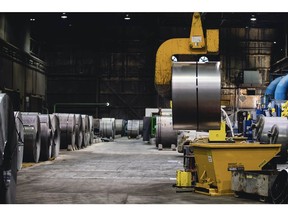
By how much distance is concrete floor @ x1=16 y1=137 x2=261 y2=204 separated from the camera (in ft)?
23.1

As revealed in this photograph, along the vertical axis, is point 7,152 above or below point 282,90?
below

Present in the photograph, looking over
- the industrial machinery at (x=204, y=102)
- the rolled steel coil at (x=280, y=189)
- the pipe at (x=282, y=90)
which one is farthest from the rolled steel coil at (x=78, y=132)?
the rolled steel coil at (x=280, y=189)

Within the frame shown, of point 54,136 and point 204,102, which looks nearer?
point 204,102

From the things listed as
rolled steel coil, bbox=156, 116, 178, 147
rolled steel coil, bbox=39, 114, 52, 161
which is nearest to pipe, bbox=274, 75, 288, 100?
rolled steel coil, bbox=156, 116, 178, 147

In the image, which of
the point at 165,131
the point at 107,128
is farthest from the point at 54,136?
the point at 107,128

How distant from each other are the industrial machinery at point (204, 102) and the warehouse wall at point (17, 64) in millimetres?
14846

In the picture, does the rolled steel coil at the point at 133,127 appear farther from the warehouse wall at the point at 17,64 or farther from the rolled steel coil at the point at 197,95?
the rolled steel coil at the point at 197,95

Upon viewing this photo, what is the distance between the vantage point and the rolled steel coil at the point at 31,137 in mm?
11891

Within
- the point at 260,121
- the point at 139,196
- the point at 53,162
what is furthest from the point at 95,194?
the point at 260,121

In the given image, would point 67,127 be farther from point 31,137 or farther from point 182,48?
point 182,48

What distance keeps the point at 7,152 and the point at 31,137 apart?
6.12 metres

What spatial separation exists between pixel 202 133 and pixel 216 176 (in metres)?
6.59

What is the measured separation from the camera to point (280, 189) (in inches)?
257

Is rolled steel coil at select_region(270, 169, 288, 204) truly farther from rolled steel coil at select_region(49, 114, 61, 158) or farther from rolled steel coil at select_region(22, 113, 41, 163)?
rolled steel coil at select_region(49, 114, 61, 158)
